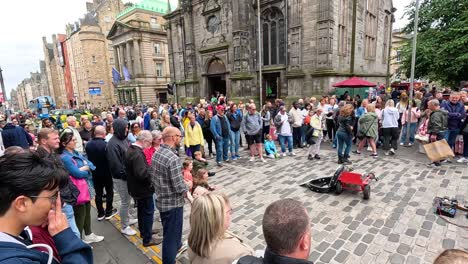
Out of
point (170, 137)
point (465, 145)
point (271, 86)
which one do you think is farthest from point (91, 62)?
point (465, 145)

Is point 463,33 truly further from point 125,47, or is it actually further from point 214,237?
point 125,47

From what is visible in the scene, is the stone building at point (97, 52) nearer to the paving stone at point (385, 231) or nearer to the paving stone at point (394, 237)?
the paving stone at point (385, 231)

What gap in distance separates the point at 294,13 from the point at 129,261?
1780cm

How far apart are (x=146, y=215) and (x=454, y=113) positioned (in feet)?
29.8

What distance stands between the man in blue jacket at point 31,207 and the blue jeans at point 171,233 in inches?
75.0

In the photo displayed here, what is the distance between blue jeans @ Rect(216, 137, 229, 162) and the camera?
27.6 ft

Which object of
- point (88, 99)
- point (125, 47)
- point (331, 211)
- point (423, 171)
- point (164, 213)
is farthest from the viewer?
point (88, 99)

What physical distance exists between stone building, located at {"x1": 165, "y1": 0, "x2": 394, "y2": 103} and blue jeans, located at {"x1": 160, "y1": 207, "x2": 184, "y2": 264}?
49.9 feet

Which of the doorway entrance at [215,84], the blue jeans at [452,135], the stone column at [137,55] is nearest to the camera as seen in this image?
the blue jeans at [452,135]

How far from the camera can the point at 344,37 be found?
57.8 ft

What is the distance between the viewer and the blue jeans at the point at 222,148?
8422 mm

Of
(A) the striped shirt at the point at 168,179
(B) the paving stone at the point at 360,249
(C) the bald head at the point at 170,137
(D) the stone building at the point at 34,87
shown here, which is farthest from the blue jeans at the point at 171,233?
(D) the stone building at the point at 34,87

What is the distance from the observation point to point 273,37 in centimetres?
1966

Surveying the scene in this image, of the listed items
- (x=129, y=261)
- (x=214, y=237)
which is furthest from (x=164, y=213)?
(x=214, y=237)
